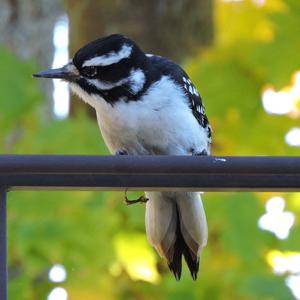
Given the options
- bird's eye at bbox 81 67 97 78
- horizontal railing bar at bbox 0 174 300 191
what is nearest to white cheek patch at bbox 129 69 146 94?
bird's eye at bbox 81 67 97 78

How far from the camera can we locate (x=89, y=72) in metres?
3.56

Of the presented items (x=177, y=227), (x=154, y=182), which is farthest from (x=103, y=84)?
(x=154, y=182)

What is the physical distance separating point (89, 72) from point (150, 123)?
11.6 inches

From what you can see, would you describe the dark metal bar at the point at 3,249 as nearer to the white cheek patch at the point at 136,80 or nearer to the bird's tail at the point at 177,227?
the bird's tail at the point at 177,227

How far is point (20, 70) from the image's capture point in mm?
4742

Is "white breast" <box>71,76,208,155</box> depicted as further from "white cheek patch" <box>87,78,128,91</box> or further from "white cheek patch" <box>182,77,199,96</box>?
"white cheek patch" <box>182,77,199,96</box>

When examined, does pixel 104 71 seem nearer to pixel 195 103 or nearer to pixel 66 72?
pixel 66 72

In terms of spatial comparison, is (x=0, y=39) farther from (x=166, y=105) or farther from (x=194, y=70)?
(x=166, y=105)

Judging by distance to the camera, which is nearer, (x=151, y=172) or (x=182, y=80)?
(x=151, y=172)

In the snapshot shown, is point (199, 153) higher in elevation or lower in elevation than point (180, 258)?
higher

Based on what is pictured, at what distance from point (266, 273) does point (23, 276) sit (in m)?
1.12

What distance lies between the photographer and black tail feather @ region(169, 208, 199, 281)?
341cm

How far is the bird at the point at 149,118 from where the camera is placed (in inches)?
137

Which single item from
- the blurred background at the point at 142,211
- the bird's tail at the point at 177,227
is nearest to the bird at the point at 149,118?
the bird's tail at the point at 177,227
